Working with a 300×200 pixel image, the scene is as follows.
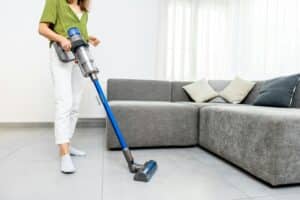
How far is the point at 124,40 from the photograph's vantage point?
293 centimetres

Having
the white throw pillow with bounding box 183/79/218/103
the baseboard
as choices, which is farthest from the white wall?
the white throw pillow with bounding box 183/79/218/103

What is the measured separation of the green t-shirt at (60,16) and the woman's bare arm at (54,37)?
4 cm

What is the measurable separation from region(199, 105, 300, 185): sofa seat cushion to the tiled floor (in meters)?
0.08

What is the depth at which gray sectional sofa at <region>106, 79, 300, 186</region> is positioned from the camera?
3.47 ft

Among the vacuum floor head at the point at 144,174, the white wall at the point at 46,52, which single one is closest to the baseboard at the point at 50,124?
the white wall at the point at 46,52

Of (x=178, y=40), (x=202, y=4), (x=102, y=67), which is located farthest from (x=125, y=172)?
(x=202, y=4)

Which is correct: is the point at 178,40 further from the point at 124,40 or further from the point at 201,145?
the point at 201,145

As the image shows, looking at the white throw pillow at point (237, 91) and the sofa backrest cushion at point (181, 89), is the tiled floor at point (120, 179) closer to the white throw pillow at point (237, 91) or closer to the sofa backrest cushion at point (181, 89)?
the white throw pillow at point (237, 91)

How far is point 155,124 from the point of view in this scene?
1.82 metres

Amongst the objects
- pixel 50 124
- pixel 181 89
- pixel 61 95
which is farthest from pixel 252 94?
pixel 50 124

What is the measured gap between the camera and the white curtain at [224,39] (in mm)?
2889

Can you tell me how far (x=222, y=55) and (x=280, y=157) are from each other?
2.38 m

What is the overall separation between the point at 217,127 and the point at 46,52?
2.31 m

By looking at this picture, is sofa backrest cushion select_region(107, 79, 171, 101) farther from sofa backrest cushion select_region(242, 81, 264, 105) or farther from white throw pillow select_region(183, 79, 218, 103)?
sofa backrest cushion select_region(242, 81, 264, 105)
